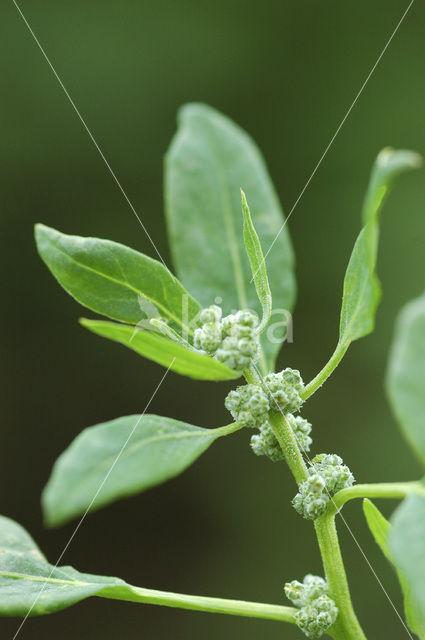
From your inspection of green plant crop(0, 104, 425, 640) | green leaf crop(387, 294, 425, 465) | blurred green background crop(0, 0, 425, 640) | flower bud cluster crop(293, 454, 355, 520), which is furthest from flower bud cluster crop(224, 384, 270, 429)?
blurred green background crop(0, 0, 425, 640)

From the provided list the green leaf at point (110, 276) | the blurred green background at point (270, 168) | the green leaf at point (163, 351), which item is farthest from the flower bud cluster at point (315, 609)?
the blurred green background at point (270, 168)

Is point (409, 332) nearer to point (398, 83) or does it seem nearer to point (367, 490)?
point (367, 490)

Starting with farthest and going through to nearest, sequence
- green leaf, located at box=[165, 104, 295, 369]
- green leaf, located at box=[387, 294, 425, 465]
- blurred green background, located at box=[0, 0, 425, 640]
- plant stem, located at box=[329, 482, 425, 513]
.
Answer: blurred green background, located at box=[0, 0, 425, 640], green leaf, located at box=[165, 104, 295, 369], plant stem, located at box=[329, 482, 425, 513], green leaf, located at box=[387, 294, 425, 465]

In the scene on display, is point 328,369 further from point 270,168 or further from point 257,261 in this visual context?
point 270,168

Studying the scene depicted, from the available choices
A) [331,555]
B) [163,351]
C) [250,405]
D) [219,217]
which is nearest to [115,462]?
[163,351]

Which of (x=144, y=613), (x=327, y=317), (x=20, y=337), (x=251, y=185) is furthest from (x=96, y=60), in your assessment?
(x=144, y=613)

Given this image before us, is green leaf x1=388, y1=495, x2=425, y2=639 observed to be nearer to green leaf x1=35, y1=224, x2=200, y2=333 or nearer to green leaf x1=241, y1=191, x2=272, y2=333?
green leaf x1=241, y1=191, x2=272, y2=333

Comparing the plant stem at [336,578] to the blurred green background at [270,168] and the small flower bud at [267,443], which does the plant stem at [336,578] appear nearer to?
the small flower bud at [267,443]
